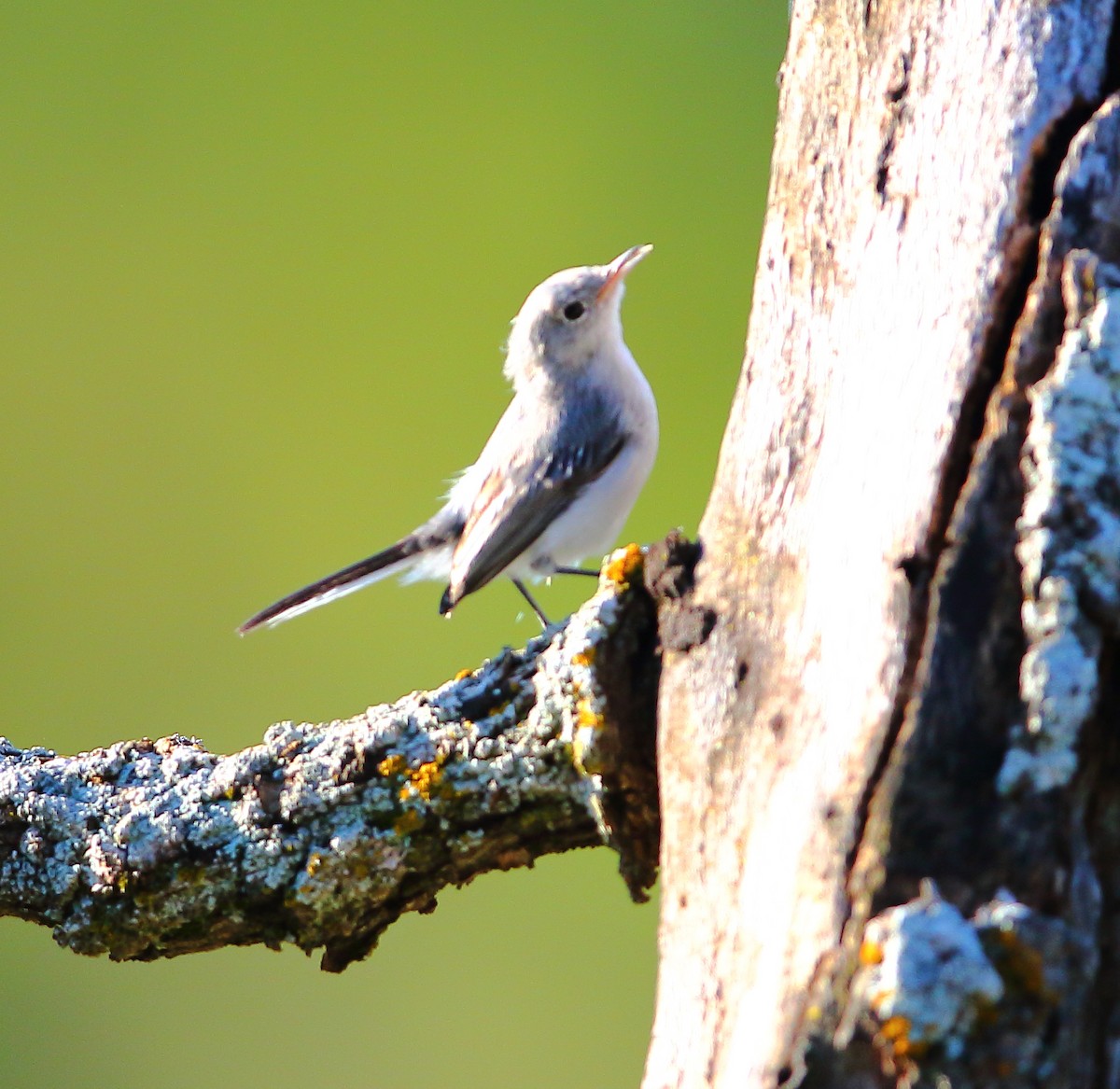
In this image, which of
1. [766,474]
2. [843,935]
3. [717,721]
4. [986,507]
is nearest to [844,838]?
[843,935]

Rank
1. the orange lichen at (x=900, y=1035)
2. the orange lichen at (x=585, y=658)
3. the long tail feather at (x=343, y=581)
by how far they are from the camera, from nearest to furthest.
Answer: the orange lichen at (x=900, y=1035), the orange lichen at (x=585, y=658), the long tail feather at (x=343, y=581)

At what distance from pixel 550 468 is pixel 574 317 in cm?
52

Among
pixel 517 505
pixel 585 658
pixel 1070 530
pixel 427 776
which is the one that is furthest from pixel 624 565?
pixel 517 505

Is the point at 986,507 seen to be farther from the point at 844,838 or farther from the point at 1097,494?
the point at 844,838

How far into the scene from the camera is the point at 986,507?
1247 millimetres

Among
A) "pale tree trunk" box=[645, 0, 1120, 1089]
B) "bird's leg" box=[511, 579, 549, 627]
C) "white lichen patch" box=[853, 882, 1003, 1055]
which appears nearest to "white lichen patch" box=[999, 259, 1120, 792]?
"pale tree trunk" box=[645, 0, 1120, 1089]

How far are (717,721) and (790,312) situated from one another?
495 mm

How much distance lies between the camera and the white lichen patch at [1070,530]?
3.83 ft

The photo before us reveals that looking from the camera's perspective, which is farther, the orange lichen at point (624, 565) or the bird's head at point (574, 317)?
the bird's head at point (574, 317)

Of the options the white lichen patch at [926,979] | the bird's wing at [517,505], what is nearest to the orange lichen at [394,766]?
the white lichen patch at [926,979]

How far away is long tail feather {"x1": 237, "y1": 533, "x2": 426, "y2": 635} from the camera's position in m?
3.16

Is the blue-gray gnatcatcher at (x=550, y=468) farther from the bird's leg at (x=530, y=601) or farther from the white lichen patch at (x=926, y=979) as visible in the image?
Result: the white lichen patch at (x=926, y=979)

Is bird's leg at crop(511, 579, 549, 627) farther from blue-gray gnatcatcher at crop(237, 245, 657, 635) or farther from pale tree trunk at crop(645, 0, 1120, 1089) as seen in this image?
pale tree trunk at crop(645, 0, 1120, 1089)

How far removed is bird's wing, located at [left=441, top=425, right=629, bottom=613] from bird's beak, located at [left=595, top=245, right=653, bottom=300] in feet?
1.31
